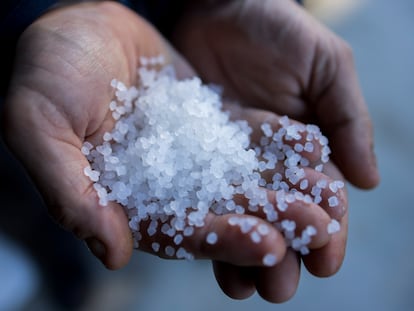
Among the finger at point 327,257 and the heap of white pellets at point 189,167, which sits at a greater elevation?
the heap of white pellets at point 189,167

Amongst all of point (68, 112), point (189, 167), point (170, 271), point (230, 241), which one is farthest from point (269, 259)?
point (170, 271)

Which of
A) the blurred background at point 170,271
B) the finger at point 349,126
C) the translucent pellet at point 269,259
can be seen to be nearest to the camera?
the translucent pellet at point 269,259

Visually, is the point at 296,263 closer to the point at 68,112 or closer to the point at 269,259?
the point at 269,259

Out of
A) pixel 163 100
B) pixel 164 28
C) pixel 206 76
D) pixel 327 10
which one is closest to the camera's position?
pixel 163 100

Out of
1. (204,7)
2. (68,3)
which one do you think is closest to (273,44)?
(204,7)

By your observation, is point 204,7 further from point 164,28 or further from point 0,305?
point 0,305

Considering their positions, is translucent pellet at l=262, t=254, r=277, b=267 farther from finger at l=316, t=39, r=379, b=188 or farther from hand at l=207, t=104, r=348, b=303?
finger at l=316, t=39, r=379, b=188

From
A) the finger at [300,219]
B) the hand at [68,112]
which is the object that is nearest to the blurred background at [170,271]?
the hand at [68,112]

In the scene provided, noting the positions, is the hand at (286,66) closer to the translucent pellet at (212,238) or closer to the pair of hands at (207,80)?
the pair of hands at (207,80)
